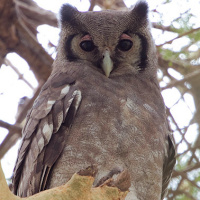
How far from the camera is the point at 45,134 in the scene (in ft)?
12.6

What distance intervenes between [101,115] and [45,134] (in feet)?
1.73

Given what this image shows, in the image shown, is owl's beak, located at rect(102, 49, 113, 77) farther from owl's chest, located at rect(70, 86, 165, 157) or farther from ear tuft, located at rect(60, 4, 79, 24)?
ear tuft, located at rect(60, 4, 79, 24)

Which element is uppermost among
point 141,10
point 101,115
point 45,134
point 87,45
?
point 141,10

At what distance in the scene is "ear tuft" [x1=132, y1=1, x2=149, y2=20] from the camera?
4742 millimetres

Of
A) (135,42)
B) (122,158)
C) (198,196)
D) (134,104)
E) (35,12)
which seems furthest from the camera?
(35,12)

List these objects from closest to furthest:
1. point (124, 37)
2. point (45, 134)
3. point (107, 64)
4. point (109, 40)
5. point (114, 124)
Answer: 1. point (114, 124)
2. point (45, 134)
3. point (107, 64)
4. point (109, 40)
5. point (124, 37)

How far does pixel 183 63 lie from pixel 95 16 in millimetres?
1794

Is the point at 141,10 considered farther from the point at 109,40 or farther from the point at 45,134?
the point at 45,134

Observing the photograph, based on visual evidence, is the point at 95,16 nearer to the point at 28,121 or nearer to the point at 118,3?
the point at 28,121

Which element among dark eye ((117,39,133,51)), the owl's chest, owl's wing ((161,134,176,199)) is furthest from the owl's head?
owl's wing ((161,134,176,199))

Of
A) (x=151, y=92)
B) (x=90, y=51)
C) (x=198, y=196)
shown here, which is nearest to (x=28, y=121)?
(x=90, y=51)

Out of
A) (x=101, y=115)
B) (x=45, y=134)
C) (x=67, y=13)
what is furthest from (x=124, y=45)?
(x=45, y=134)

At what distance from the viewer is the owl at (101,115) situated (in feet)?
12.1

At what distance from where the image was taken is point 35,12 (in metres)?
6.41
